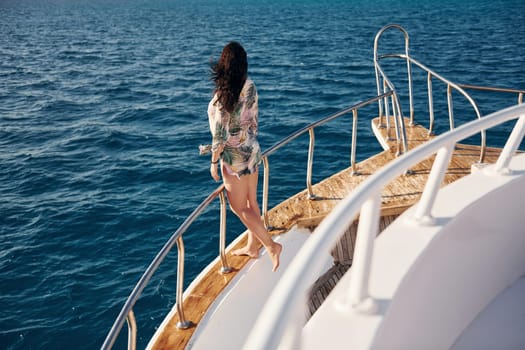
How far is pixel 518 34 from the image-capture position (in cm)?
3105

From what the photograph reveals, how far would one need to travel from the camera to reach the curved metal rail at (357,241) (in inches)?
41.3

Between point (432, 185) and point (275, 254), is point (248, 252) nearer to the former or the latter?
point (275, 254)

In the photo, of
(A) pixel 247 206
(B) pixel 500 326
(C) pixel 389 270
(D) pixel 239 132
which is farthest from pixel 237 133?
(B) pixel 500 326

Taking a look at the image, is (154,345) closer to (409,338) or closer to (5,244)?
(409,338)

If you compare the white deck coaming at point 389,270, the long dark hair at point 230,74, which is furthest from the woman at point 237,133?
the white deck coaming at point 389,270

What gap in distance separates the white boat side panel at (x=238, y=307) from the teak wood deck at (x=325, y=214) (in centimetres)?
7

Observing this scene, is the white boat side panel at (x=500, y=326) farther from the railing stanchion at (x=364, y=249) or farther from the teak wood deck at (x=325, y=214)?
the teak wood deck at (x=325, y=214)

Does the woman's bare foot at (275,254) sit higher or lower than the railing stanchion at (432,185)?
lower

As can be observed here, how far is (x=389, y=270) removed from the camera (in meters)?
2.06

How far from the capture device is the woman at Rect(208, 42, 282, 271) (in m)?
3.09

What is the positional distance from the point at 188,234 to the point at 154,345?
667 centimetres

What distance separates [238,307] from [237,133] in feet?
4.31

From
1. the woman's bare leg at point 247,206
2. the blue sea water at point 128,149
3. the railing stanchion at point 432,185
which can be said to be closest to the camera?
the railing stanchion at point 432,185

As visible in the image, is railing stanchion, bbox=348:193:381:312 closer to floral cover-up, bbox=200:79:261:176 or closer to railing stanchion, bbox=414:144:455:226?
railing stanchion, bbox=414:144:455:226
